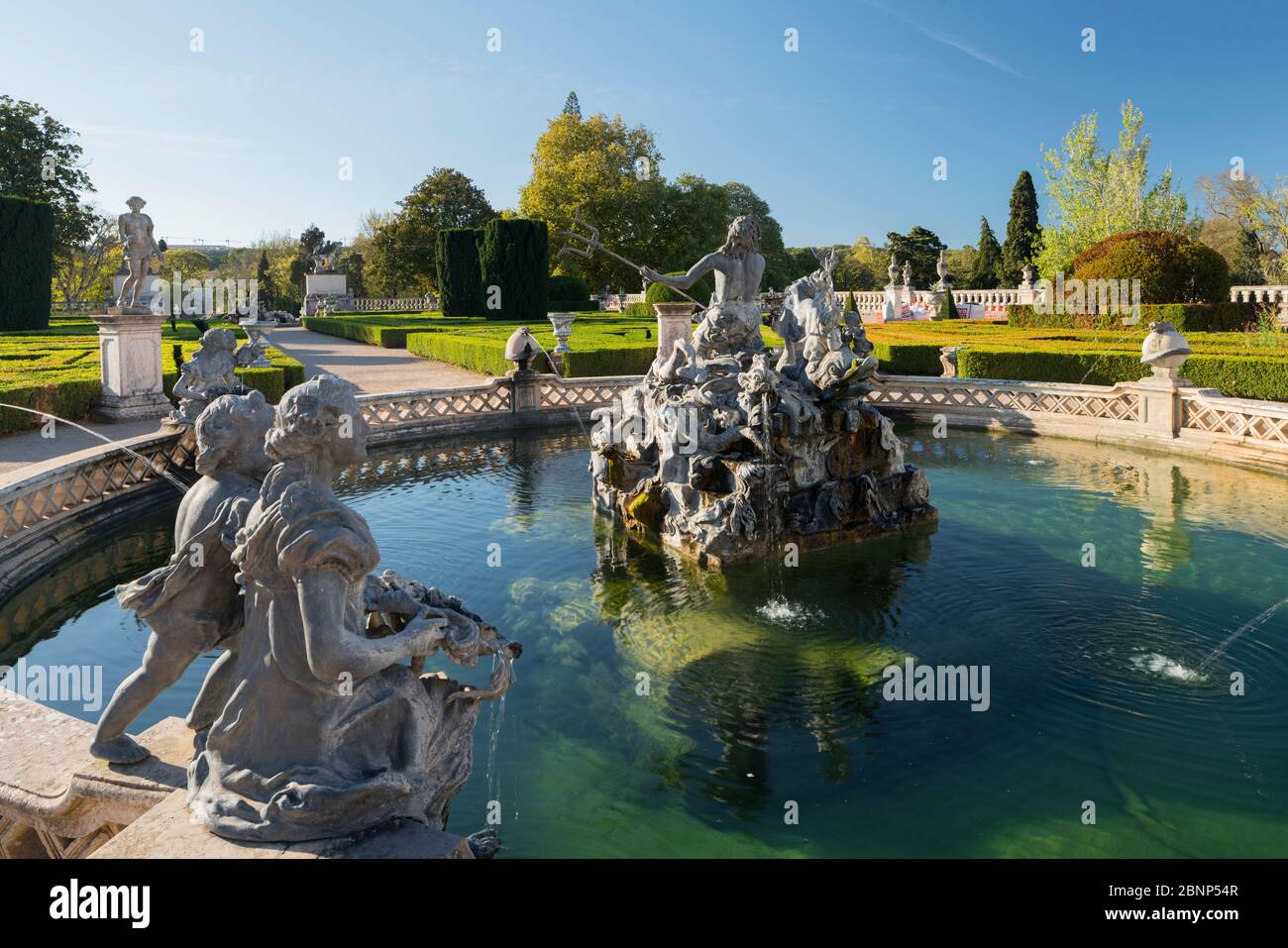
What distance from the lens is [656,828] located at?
4930 millimetres

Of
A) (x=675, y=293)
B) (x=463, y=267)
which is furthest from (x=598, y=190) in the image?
(x=675, y=293)

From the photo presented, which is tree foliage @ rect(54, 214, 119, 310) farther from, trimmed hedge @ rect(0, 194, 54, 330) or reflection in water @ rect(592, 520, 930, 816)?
reflection in water @ rect(592, 520, 930, 816)

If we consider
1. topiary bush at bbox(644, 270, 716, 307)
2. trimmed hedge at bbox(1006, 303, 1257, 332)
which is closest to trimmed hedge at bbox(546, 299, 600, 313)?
topiary bush at bbox(644, 270, 716, 307)

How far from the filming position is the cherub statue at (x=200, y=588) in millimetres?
3939

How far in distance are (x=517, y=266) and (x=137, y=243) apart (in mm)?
25302

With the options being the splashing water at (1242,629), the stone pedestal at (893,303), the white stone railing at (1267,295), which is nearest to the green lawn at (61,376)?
the splashing water at (1242,629)

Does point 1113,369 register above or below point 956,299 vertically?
below

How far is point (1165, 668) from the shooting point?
Result: 6766 millimetres

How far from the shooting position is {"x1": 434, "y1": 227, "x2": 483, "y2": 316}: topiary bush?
46969mm

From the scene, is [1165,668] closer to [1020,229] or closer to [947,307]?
[947,307]

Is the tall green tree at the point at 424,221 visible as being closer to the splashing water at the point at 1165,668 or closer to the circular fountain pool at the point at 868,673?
the circular fountain pool at the point at 868,673

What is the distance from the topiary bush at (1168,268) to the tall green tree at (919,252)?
44.1 meters

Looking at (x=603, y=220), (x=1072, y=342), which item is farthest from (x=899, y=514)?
(x=603, y=220)
